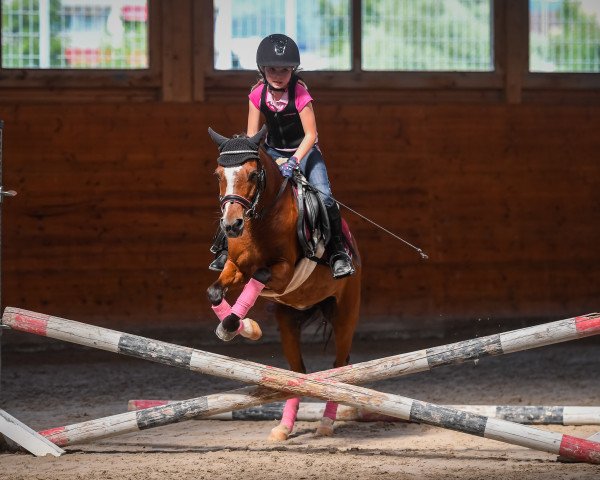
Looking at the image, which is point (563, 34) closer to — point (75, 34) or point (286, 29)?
point (286, 29)

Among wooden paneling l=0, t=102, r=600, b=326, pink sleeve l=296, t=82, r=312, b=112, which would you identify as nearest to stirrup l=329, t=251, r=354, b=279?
pink sleeve l=296, t=82, r=312, b=112

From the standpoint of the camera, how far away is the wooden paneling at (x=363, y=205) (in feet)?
33.9

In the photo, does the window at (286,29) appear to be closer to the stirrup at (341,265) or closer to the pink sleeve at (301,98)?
the pink sleeve at (301,98)

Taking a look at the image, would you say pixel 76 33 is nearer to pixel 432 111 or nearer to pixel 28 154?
pixel 28 154

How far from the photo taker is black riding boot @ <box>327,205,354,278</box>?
5969 millimetres

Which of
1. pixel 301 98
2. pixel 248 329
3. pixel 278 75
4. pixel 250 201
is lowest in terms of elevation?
pixel 248 329

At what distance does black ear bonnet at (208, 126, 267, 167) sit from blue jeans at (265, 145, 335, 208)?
2.53 feet

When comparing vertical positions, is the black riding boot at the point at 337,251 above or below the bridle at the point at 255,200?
below

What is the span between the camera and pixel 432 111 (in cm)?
1075

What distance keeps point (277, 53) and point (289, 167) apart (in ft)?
1.93

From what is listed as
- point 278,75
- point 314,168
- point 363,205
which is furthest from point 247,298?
point 363,205

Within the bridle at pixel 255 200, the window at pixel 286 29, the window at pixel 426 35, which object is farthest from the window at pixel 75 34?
the bridle at pixel 255 200

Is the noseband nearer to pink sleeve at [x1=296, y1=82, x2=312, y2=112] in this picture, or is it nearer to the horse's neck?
the horse's neck

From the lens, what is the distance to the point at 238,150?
532cm
